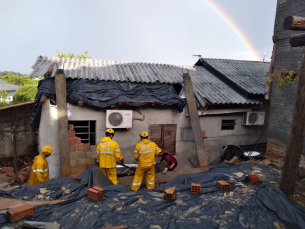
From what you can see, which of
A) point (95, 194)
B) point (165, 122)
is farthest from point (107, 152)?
point (165, 122)

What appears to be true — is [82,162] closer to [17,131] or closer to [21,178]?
[21,178]

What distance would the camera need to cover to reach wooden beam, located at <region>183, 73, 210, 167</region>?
8492 millimetres

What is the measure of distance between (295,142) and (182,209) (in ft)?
9.22

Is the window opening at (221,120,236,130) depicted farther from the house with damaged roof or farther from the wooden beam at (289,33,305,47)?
the wooden beam at (289,33,305,47)

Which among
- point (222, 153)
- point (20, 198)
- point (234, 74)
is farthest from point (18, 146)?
point (234, 74)

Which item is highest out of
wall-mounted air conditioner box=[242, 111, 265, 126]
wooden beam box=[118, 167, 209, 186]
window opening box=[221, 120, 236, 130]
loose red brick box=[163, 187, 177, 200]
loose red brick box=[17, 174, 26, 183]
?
wall-mounted air conditioner box=[242, 111, 265, 126]

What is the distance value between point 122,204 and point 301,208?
12.1 feet

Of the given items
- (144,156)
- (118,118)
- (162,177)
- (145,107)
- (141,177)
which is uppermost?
(145,107)

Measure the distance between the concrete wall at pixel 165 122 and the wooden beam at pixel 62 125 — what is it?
0.44m

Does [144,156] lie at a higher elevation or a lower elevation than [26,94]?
lower

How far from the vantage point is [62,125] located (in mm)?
7348

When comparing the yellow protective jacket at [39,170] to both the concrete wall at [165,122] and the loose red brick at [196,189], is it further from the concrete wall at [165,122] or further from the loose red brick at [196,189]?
the loose red brick at [196,189]

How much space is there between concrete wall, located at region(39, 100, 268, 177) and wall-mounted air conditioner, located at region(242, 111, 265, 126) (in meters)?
0.29

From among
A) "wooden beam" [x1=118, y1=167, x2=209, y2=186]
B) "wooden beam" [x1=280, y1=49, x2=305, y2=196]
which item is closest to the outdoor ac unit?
"wooden beam" [x1=118, y1=167, x2=209, y2=186]
